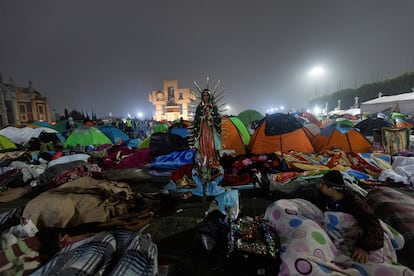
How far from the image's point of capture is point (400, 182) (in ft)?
13.8

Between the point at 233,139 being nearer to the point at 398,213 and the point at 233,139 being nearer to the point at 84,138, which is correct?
the point at 398,213

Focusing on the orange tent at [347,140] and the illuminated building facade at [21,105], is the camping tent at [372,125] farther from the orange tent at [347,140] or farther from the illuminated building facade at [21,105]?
the illuminated building facade at [21,105]

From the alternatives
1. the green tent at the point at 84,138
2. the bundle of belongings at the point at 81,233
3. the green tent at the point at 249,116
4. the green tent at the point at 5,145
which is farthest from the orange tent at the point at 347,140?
the green tent at the point at 5,145

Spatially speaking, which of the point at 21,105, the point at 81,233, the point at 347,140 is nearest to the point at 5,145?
the point at 81,233

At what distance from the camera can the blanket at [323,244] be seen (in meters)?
1.78

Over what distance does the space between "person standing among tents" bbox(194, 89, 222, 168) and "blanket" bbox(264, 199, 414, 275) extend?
1468mm

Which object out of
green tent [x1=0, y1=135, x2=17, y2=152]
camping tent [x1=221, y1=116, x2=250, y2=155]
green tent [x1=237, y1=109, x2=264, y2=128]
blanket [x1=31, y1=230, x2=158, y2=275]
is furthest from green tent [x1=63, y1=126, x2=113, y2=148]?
green tent [x1=237, y1=109, x2=264, y2=128]

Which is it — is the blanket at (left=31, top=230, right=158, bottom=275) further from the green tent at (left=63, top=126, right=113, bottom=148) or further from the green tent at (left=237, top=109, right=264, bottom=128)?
the green tent at (left=237, top=109, right=264, bottom=128)

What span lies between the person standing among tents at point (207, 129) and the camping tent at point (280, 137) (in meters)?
3.63

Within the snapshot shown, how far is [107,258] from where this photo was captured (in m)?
1.81

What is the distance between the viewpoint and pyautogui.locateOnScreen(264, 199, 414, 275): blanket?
1775mm

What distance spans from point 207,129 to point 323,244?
→ 2.32 metres

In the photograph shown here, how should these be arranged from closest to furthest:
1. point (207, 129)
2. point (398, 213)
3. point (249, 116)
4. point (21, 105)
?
point (398, 213) < point (207, 129) < point (249, 116) < point (21, 105)

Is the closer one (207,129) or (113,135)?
(207,129)
